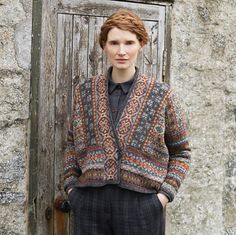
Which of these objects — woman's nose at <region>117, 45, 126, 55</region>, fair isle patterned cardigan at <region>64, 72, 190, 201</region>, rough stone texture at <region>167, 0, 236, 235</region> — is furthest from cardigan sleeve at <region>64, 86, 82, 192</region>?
rough stone texture at <region>167, 0, 236, 235</region>

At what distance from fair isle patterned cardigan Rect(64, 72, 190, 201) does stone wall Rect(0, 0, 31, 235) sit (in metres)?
0.35

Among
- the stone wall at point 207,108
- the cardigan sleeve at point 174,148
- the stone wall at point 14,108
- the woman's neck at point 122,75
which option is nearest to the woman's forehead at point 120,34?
the woman's neck at point 122,75

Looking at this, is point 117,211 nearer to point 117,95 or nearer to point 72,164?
point 72,164

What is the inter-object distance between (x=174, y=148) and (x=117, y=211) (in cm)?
50

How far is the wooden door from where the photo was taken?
122 inches

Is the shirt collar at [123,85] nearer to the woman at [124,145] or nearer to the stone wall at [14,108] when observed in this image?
the woman at [124,145]

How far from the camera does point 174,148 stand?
2766mm

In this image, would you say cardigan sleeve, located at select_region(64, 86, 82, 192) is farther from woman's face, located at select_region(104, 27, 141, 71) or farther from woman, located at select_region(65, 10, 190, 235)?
woman's face, located at select_region(104, 27, 141, 71)

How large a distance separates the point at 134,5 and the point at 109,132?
109 centimetres

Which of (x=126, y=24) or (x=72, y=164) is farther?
(x=72, y=164)

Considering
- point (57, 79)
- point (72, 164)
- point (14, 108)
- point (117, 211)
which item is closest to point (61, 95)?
point (57, 79)

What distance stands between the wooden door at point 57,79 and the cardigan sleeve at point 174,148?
2.39ft

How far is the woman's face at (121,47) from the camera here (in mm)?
2572

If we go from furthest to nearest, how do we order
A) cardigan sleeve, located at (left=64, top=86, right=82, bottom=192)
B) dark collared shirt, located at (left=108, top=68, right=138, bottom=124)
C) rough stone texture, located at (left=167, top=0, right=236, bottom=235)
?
rough stone texture, located at (left=167, top=0, right=236, bottom=235) < cardigan sleeve, located at (left=64, top=86, right=82, bottom=192) < dark collared shirt, located at (left=108, top=68, right=138, bottom=124)
